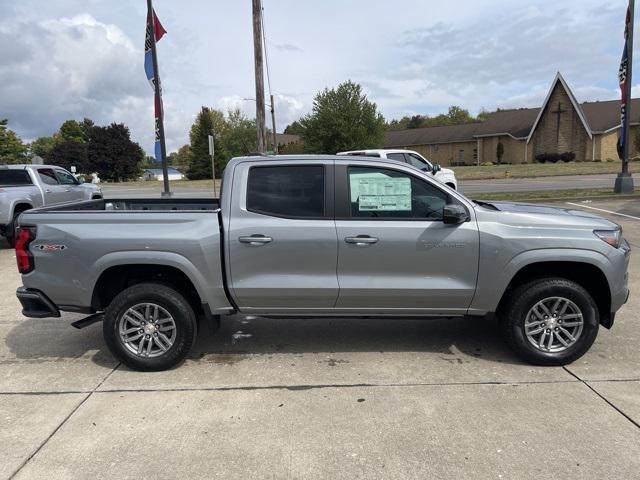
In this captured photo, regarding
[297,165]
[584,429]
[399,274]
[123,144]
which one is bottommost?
[584,429]

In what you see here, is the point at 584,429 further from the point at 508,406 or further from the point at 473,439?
the point at 473,439

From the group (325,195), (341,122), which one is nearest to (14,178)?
(325,195)

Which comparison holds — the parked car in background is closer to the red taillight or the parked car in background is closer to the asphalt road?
the red taillight

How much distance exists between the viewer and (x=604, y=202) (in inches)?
633

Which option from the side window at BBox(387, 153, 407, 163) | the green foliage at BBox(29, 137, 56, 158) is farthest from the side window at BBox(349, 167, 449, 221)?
the green foliage at BBox(29, 137, 56, 158)

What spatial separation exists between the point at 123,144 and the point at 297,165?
248 feet

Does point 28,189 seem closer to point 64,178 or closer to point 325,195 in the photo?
point 64,178

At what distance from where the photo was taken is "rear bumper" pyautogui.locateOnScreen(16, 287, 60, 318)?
4445 millimetres

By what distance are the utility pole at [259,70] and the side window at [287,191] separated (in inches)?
494

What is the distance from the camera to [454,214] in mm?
4203

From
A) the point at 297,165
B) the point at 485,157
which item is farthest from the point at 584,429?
the point at 485,157

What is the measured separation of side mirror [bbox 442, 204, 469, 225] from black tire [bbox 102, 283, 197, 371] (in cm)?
226

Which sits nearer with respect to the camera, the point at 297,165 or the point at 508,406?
the point at 508,406

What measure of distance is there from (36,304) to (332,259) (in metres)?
2.55
